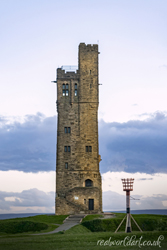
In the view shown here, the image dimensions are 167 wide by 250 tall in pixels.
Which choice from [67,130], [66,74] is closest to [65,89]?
[66,74]

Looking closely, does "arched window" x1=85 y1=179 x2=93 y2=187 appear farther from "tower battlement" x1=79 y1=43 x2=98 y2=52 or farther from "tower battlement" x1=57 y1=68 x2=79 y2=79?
"tower battlement" x1=79 y1=43 x2=98 y2=52

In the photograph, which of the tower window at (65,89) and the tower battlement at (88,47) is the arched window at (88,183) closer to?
the tower window at (65,89)

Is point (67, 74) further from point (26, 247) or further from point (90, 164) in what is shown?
point (26, 247)

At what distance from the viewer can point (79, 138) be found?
68750 millimetres

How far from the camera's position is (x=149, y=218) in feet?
171

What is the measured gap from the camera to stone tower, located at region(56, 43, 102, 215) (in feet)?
217

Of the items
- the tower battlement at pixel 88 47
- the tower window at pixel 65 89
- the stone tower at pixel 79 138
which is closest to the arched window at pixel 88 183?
the stone tower at pixel 79 138

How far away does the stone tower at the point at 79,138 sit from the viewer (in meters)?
66.2

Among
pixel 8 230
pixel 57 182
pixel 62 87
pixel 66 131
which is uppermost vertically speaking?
pixel 62 87

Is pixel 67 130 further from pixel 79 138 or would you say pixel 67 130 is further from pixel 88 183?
pixel 88 183

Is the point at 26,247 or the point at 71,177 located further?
the point at 71,177

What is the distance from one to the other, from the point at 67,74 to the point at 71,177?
66.2ft

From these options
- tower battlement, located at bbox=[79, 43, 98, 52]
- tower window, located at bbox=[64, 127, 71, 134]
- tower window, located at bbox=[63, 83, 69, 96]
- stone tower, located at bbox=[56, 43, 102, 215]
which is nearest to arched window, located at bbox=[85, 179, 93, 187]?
stone tower, located at bbox=[56, 43, 102, 215]

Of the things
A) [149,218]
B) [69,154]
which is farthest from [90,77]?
[149,218]
